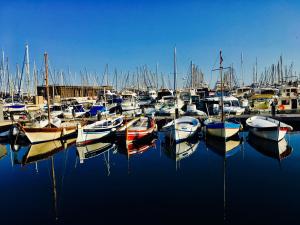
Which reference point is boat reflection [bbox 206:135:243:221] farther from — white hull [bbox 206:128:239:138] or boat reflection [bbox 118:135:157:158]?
boat reflection [bbox 118:135:157:158]

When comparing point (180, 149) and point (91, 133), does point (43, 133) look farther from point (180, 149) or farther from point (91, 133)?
point (180, 149)

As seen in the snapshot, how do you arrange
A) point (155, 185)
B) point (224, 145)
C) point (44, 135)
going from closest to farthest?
Result: point (155, 185), point (224, 145), point (44, 135)

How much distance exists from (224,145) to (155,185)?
348 inches

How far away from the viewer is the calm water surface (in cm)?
965

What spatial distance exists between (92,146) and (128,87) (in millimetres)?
52181

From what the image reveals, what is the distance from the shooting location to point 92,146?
A: 2136 centimetres

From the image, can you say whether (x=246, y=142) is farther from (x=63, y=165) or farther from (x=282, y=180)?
(x=63, y=165)

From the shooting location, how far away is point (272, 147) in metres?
19.2

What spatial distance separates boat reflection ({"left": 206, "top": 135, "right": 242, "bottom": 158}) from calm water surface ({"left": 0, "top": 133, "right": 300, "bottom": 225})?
0.07 m

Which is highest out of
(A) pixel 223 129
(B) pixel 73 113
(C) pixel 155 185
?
(B) pixel 73 113

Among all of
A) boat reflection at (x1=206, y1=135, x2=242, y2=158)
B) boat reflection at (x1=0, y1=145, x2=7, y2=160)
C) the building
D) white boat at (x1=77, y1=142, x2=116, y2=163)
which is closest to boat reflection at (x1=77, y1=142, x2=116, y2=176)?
white boat at (x1=77, y1=142, x2=116, y2=163)

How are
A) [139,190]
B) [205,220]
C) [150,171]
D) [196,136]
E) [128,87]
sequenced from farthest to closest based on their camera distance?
1. [128,87]
2. [196,136]
3. [150,171]
4. [139,190]
5. [205,220]

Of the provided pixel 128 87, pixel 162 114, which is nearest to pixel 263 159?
pixel 162 114

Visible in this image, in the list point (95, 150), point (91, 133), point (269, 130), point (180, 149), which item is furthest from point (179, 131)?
point (91, 133)
